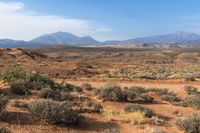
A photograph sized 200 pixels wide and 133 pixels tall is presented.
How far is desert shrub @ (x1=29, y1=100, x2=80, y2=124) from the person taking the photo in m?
11.6

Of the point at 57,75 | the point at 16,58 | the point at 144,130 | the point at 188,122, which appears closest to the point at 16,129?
the point at 144,130

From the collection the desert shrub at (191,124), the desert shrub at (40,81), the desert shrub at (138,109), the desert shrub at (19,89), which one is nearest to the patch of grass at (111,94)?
the desert shrub at (138,109)

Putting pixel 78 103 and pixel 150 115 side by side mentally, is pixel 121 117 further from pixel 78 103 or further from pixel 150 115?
pixel 78 103

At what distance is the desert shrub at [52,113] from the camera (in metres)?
11.6

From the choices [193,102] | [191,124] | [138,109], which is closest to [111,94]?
[138,109]

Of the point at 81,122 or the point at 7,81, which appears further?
the point at 7,81

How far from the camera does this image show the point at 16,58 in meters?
62.2

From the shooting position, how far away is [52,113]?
11.6 meters

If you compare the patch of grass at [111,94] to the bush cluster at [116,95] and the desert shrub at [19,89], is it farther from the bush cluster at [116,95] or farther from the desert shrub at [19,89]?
the desert shrub at [19,89]

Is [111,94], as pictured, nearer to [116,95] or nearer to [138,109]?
[116,95]

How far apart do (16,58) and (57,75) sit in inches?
924

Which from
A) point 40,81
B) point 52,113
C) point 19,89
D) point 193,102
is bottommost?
point 193,102

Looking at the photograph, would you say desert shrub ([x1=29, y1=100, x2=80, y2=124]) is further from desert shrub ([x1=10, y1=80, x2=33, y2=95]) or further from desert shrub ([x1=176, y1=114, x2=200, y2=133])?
desert shrub ([x1=10, y1=80, x2=33, y2=95])

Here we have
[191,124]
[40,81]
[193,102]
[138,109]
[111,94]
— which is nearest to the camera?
[191,124]
